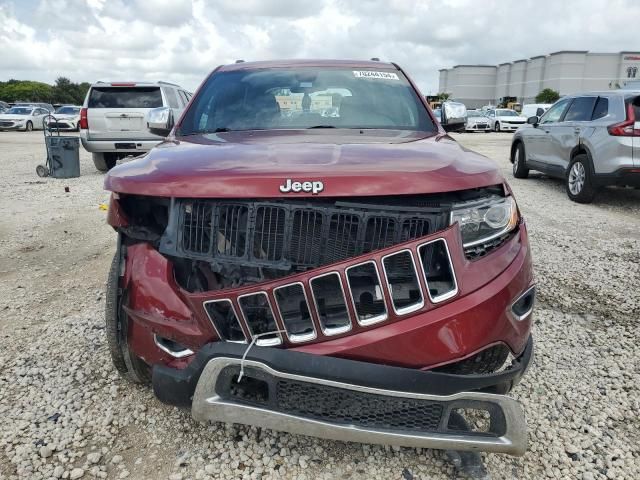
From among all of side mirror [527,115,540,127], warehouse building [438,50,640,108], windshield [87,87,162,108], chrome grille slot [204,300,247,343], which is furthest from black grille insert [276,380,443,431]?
warehouse building [438,50,640,108]

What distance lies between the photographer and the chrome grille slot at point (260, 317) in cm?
187

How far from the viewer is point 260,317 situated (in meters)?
1.94

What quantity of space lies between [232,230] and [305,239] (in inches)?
11.2

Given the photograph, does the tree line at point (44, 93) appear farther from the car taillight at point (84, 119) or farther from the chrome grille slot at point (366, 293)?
the chrome grille slot at point (366, 293)

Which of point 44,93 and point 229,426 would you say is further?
point 44,93

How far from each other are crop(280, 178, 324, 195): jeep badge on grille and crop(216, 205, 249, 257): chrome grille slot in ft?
0.67

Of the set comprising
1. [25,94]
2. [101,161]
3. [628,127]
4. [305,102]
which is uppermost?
[25,94]

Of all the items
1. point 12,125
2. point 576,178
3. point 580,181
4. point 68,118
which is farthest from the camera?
point 68,118

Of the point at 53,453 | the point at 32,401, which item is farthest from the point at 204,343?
the point at 32,401

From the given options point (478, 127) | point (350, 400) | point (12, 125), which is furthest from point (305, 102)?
point (478, 127)

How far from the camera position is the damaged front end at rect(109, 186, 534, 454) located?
1820 millimetres

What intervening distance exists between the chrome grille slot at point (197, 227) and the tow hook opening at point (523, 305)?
119 centimetres

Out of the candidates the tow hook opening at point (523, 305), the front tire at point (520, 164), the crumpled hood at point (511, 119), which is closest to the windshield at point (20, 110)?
the crumpled hood at point (511, 119)

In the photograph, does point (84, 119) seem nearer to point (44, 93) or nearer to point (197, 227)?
point (197, 227)
